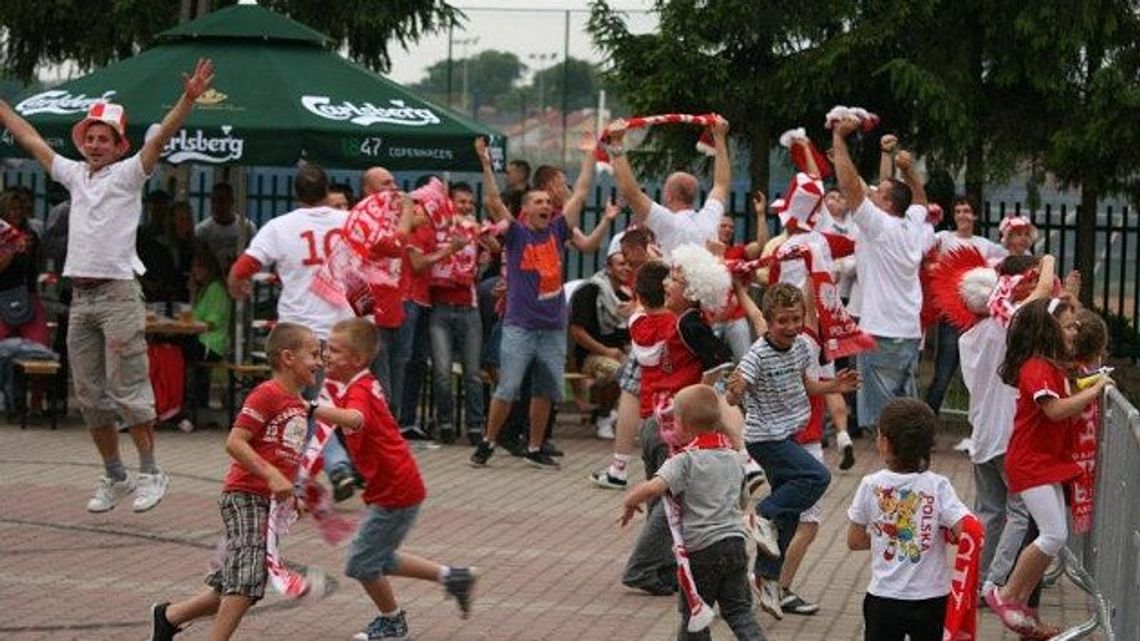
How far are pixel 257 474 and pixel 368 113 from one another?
923 cm

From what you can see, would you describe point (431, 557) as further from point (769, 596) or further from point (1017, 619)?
point (1017, 619)

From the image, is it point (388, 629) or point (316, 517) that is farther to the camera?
point (388, 629)

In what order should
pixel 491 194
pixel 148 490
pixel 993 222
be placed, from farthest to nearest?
pixel 993 222 < pixel 491 194 < pixel 148 490

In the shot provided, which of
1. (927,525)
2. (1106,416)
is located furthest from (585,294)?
(927,525)

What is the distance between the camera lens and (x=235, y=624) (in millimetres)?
9656

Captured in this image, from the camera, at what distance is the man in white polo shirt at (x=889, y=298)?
16297 millimetres

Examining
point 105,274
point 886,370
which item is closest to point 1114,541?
point 105,274

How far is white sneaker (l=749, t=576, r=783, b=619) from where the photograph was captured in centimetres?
1152

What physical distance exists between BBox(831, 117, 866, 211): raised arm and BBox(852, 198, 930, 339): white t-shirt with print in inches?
62.7

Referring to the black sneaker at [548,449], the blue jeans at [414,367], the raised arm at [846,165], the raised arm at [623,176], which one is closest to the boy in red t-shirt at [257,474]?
the raised arm at [846,165]

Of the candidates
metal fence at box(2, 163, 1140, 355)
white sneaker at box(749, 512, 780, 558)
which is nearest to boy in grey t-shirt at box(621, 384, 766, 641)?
white sneaker at box(749, 512, 780, 558)

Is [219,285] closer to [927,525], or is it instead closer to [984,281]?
[984,281]

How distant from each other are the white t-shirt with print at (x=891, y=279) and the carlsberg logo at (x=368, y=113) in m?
3.72

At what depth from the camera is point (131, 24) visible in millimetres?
24219
